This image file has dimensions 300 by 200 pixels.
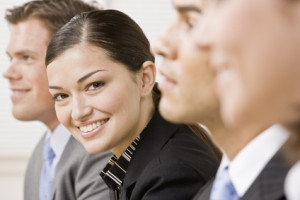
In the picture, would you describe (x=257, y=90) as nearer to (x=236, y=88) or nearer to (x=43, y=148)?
(x=236, y=88)

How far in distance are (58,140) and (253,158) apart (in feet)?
4.80

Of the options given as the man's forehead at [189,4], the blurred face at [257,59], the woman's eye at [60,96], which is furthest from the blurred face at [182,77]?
Answer: the woman's eye at [60,96]

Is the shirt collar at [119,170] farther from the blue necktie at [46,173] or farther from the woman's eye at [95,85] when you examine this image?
the blue necktie at [46,173]

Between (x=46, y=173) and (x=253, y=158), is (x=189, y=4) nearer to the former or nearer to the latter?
(x=253, y=158)

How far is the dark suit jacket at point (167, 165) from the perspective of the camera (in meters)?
1.54

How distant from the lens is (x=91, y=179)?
81.4 inches

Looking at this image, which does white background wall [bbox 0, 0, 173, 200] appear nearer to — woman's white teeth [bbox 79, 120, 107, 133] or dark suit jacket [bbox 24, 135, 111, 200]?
dark suit jacket [bbox 24, 135, 111, 200]

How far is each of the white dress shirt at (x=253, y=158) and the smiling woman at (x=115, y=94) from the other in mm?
590

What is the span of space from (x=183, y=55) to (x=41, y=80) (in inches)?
67.0

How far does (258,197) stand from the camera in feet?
3.42

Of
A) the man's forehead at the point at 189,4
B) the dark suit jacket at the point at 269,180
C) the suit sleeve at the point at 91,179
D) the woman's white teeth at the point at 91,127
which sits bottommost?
the suit sleeve at the point at 91,179

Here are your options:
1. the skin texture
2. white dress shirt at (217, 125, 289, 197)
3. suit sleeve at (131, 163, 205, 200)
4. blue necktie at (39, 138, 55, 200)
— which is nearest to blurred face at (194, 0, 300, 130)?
the skin texture

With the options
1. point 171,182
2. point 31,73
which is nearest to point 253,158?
point 171,182

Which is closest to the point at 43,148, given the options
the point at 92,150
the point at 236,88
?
the point at 92,150
